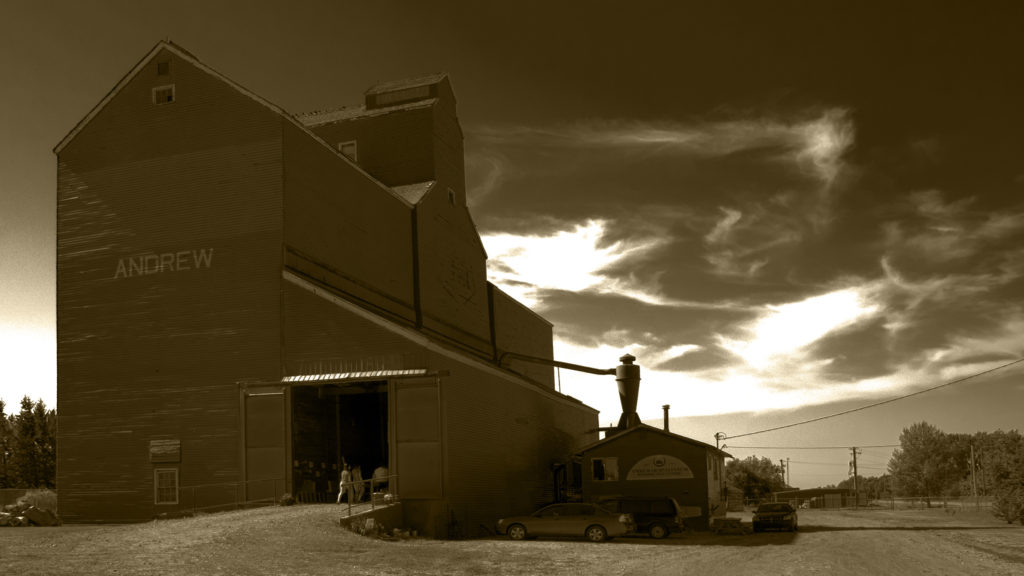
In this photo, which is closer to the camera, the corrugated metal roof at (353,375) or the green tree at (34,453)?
the corrugated metal roof at (353,375)

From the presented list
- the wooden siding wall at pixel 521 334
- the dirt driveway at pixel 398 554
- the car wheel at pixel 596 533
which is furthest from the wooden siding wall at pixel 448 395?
the wooden siding wall at pixel 521 334

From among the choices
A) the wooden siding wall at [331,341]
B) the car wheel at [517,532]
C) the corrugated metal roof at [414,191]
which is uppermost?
the corrugated metal roof at [414,191]

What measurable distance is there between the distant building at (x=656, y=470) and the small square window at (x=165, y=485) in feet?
54.4

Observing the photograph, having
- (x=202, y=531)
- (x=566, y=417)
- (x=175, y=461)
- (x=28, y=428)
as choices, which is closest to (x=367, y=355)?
(x=175, y=461)

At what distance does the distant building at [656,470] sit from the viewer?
41.8m

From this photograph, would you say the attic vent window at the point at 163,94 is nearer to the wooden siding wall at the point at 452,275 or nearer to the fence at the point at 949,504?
the wooden siding wall at the point at 452,275

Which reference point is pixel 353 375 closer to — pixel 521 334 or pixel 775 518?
pixel 775 518

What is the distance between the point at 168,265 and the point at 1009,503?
4487 centimetres

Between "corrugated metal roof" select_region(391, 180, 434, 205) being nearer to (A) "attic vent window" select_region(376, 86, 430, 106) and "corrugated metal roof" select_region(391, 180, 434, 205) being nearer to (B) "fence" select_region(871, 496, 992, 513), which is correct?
(A) "attic vent window" select_region(376, 86, 430, 106)

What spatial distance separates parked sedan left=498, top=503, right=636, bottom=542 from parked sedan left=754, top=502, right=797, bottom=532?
369 inches

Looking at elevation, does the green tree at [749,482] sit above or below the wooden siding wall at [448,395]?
below

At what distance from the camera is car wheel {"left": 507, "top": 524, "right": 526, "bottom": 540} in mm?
32750

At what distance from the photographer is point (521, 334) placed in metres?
65.5

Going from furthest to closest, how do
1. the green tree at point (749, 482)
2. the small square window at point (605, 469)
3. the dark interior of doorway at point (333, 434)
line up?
1. the green tree at point (749, 482)
2. the small square window at point (605, 469)
3. the dark interior of doorway at point (333, 434)
